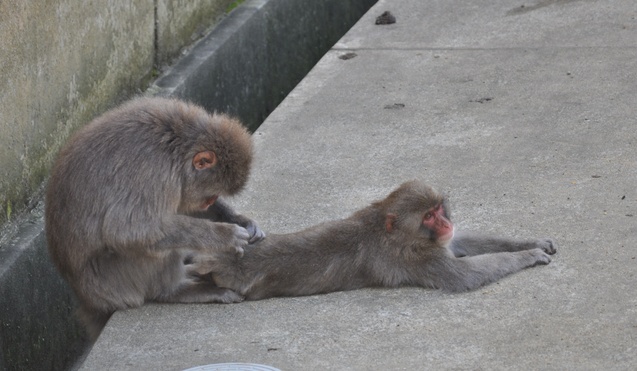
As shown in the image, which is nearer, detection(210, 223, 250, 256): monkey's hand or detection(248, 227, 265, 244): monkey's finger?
detection(210, 223, 250, 256): monkey's hand

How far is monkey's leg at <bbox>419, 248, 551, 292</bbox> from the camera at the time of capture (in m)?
4.60

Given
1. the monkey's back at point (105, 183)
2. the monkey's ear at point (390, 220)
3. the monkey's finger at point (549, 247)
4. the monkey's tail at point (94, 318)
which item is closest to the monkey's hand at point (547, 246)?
the monkey's finger at point (549, 247)

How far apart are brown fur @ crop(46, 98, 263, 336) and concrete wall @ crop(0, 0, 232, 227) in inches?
36.2

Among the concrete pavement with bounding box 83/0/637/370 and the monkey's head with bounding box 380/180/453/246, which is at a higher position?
the monkey's head with bounding box 380/180/453/246

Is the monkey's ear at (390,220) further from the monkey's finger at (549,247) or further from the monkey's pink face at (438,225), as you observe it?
the monkey's finger at (549,247)

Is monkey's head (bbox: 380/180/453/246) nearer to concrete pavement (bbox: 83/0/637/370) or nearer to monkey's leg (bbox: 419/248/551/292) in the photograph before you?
monkey's leg (bbox: 419/248/551/292)

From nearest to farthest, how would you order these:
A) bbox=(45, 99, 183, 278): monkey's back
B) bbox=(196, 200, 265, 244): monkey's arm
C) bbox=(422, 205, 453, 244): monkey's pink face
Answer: bbox=(45, 99, 183, 278): monkey's back < bbox=(422, 205, 453, 244): monkey's pink face < bbox=(196, 200, 265, 244): monkey's arm

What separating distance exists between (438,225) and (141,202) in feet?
4.05

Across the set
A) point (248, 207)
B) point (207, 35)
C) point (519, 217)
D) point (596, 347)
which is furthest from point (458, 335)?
point (207, 35)

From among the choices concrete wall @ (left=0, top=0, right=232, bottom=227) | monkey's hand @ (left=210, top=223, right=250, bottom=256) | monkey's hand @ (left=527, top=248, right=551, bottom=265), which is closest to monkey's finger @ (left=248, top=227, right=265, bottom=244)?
monkey's hand @ (left=210, top=223, right=250, bottom=256)

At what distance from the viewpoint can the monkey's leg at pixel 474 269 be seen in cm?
460

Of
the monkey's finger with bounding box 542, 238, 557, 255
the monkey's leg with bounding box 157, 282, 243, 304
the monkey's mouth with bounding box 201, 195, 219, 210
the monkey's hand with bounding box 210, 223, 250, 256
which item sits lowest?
the monkey's leg with bounding box 157, 282, 243, 304

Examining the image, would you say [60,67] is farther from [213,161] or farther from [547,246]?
[547,246]

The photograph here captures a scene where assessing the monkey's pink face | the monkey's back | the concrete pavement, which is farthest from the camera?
the monkey's pink face
